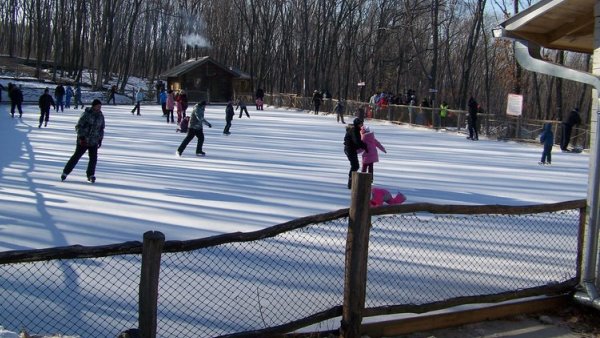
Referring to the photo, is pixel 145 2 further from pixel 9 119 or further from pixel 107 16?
pixel 9 119

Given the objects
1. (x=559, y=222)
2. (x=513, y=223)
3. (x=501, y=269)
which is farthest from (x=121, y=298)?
(x=559, y=222)

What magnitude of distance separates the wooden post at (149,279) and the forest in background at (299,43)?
128 ft

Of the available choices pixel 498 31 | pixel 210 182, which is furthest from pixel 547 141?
pixel 498 31

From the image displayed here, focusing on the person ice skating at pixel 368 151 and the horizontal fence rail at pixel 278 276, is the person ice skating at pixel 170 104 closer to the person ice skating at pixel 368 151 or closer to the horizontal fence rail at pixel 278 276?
the person ice skating at pixel 368 151

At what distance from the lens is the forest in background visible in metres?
53.2

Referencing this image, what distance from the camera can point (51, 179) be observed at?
10828 mm

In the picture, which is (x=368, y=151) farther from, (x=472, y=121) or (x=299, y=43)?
(x=299, y=43)

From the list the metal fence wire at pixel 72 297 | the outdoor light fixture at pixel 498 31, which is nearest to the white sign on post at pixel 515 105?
the outdoor light fixture at pixel 498 31

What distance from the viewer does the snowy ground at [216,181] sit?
7.65 m

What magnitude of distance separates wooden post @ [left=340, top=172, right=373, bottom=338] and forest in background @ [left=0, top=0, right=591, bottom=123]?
38.0m

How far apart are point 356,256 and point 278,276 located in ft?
4.65

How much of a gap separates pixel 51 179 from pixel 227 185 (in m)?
3.18

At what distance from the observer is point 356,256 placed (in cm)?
443

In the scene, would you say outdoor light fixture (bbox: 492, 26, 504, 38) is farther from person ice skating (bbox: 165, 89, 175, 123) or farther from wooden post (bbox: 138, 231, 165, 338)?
person ice skating (bbox: 165, 89, 175, 123)
